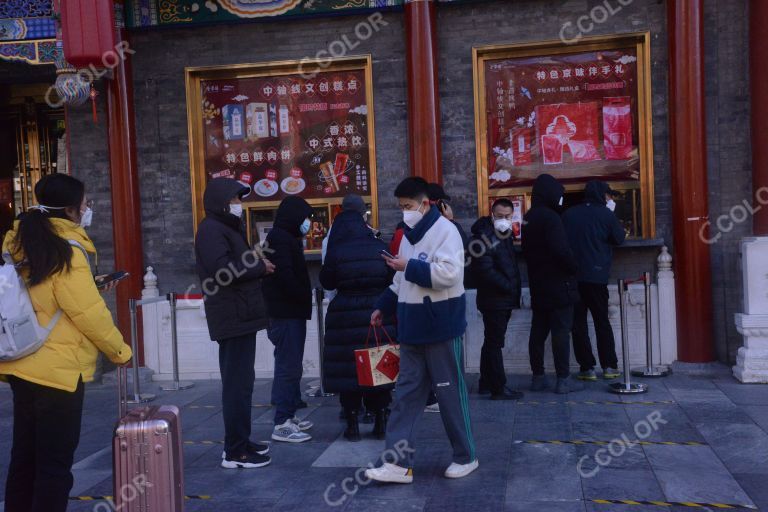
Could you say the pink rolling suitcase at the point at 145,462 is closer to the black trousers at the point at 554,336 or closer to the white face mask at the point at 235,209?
the white face mask at the point at 235,209

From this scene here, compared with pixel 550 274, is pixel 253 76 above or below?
above

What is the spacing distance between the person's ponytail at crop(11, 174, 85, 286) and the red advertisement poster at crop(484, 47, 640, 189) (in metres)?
5.24

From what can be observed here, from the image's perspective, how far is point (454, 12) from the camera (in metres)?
8.59

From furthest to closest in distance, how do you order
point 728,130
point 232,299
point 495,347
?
1. point 728,130
2. point 495,347
3. point 232,299

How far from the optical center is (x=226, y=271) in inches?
204

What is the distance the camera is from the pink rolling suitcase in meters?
3.99

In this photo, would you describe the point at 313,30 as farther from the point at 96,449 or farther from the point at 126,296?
the point at 96,449

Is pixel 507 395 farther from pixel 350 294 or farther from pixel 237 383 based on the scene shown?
pixel 237 383

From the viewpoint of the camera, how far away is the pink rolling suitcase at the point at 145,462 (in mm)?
3994

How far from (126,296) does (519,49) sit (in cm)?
486

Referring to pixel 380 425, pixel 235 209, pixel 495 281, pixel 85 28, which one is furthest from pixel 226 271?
pixel 85 28

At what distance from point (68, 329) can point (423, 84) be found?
5.25 m

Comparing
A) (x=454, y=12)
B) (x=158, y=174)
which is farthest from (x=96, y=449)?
(x=454, y=12)

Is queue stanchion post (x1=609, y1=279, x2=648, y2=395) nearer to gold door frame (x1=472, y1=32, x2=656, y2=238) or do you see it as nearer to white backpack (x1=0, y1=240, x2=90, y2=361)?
gold door frame (x1=472, y1=32, x2=656, y2=238)
